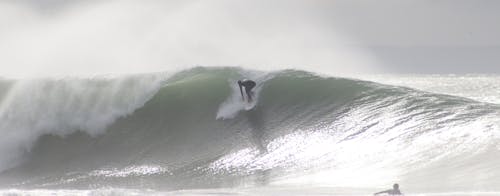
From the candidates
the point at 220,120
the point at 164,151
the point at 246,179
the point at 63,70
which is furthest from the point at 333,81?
the point at 63,70

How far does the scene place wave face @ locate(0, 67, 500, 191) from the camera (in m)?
17.2

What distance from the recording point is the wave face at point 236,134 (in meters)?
17.2

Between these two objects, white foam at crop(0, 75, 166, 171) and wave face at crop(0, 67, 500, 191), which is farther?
A: white foam at crop(0, 75, 166, 171)

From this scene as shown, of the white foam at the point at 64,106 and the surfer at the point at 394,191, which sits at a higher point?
the white foam at the point at 64,106

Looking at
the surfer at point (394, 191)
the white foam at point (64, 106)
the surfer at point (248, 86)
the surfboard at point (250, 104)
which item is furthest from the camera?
the white foam at point (64, 106)

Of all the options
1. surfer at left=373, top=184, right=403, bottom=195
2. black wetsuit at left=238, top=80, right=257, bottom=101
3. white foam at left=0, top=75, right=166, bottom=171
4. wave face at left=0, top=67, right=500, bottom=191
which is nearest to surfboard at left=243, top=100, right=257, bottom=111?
wave face at left=0, top=67, right=500, bottom=191

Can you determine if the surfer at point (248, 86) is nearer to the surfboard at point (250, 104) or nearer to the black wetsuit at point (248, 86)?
the black wetsuit at point (248, 86)

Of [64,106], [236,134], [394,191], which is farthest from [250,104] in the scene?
[394,191]

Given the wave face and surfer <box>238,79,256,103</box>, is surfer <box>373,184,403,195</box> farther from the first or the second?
surfer <box>238,79,256,103</box>

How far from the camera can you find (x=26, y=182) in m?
20.8

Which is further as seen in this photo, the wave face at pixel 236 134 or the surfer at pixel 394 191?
the wave face at pixel 236 134

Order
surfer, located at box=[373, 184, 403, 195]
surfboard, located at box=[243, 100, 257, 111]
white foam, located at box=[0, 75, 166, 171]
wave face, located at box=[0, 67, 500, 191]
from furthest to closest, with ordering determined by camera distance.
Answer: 1. white foam, located at box=[0, 75, 166, 171]
2. surfboard, located at box=[243, 100, 257, 111]
3. wave face, located at box=[0, 67, 500, 191]
4. surfer, located at box=[373, 184, 403, 195]

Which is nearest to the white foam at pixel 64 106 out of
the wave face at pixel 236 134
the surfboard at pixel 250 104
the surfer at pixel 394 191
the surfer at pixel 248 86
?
the wave face at pixel 236 134

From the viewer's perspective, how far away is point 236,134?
70.0 ft
